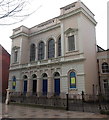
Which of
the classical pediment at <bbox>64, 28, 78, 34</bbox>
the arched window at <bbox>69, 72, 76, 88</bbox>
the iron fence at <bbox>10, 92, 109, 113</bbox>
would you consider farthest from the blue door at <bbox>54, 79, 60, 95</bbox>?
the classical pediment at <bbox>64, 28, 78, 34</bbox>

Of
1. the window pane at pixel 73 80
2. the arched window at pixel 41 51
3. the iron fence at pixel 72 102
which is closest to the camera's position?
the iron fence at pixel 72 102

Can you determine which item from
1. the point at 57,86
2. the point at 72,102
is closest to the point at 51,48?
the point at 57,86

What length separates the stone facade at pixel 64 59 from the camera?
18578 mm

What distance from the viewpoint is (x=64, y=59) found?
20.0 metres

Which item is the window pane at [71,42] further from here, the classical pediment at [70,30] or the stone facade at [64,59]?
the classical pediment at [70,30]

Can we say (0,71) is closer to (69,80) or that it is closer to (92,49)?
(69,80)

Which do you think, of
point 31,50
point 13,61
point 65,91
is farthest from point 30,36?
point 65,91

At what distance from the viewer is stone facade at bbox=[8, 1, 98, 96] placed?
61.0 feet

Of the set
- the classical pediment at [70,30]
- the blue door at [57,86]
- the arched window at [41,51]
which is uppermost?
the classical pediment at [70,30]

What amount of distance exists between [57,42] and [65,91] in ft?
27.4

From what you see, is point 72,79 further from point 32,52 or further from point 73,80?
point 32,52

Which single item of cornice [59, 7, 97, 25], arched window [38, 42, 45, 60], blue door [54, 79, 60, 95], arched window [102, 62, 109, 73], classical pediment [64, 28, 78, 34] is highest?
cornice [59, 7, 97, 25]

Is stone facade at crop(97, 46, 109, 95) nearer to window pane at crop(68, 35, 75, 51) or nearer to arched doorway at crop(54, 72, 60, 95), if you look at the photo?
window pane at crop(68, 35, 75, 51)

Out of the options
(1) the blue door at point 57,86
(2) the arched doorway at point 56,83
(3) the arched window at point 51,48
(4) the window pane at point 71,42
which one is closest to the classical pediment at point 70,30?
(4) the window pane at point 71,42
